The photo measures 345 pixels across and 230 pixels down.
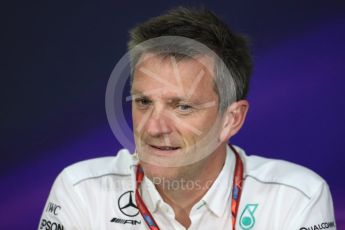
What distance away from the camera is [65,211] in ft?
7.04

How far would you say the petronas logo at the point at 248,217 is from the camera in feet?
6.91

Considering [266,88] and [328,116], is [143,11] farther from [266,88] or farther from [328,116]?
[328,116]

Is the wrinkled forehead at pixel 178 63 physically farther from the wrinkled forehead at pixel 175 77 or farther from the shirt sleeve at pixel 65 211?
the shirt sleeve at pixel 65 211

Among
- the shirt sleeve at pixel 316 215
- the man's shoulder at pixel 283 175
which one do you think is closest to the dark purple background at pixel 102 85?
the man's shoulder at pixel 283 175

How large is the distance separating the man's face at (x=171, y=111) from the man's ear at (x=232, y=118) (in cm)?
9

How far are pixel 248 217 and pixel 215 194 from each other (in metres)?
0.12

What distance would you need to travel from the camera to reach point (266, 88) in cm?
288

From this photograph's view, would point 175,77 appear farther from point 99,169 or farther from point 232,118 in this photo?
point 99,169

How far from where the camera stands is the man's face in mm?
1965

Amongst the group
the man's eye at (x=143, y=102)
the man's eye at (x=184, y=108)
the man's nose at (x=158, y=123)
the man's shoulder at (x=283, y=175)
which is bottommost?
the man's shoulder at (x=283, y=175)

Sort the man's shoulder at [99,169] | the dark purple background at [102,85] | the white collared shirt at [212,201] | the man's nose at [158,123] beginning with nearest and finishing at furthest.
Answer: the man's nose at [158,123] < the white collared shirt at [212,201] < the man's shoulder at [99,169] < the dark purple background at [102,85]

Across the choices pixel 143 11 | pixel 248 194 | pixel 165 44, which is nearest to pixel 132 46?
pixel 165 44

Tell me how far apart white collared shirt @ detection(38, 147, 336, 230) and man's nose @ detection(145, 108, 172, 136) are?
24 centimetres

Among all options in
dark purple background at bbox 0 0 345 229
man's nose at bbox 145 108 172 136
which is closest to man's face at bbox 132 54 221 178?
man's nose at bbox 145 108 172 136
